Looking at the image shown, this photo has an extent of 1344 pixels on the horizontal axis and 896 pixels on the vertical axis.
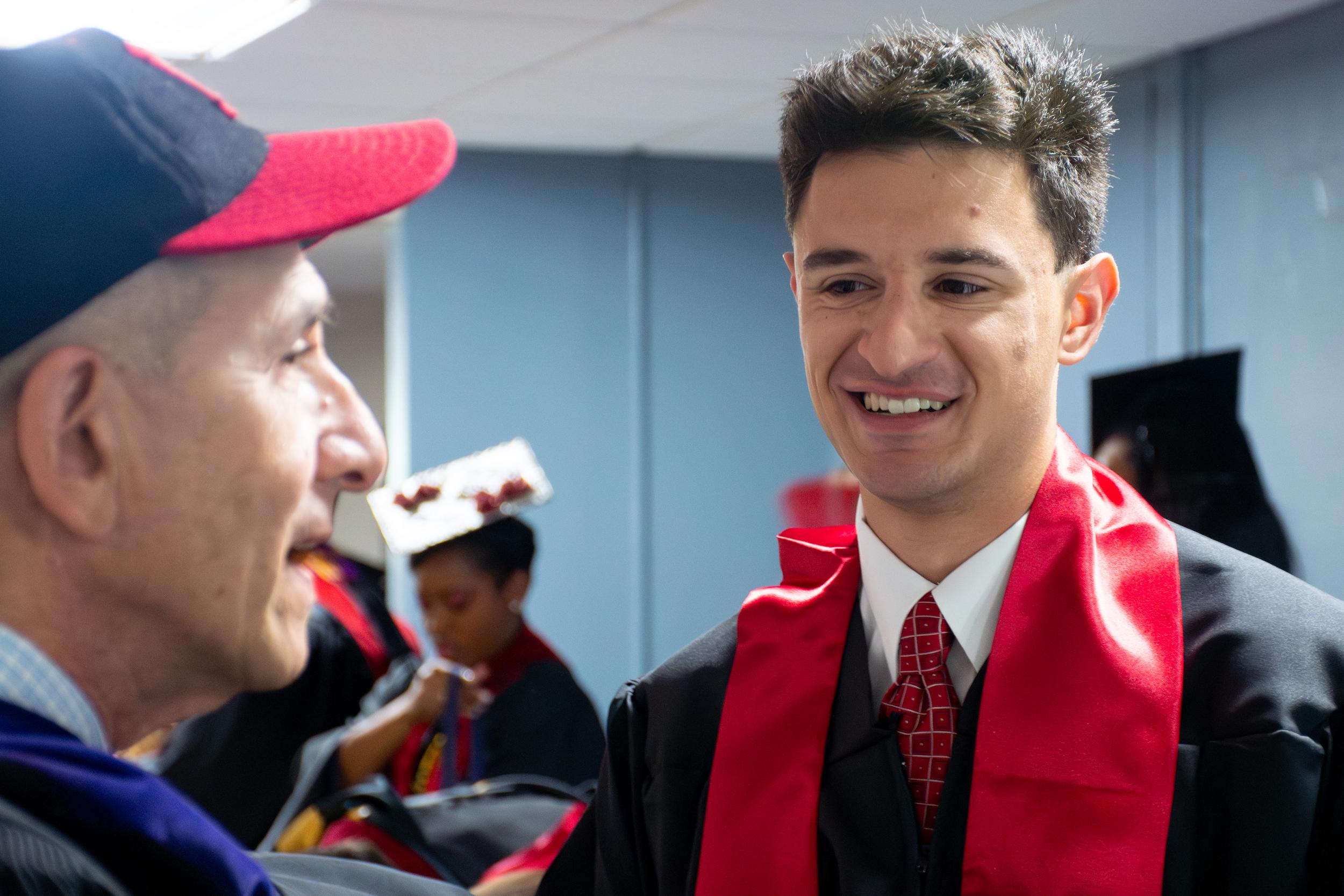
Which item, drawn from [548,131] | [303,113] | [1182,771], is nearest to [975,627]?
A: [1182,771]

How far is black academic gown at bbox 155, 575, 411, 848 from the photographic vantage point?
3121mm

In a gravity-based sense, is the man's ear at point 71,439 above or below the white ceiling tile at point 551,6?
below

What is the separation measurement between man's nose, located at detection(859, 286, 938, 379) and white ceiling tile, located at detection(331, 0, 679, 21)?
250 centimetres

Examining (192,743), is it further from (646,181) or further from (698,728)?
(646,181)

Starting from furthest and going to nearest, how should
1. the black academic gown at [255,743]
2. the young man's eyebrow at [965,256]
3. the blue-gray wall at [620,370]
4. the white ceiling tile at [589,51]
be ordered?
the blue-gray wall at [620,370] → the white ceiling tile at [589,51] → the black academic gown at [255,743] → the young man's eyebrow at [965,256]

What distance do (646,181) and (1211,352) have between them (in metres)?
2.64

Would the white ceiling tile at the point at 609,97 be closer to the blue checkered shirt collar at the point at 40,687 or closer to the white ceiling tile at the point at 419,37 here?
the white ceiling tile at the point at 419,37

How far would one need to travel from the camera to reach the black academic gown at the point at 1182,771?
46.4 inches

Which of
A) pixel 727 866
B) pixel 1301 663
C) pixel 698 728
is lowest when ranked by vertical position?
pixel 727 866

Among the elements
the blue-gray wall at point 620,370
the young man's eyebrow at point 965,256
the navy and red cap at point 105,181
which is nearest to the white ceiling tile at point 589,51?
the blue-gray wall at point 620,370

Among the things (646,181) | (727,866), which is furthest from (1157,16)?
(727,866)

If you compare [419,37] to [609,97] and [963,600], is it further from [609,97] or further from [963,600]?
[963,600]

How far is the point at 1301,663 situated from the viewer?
1.23m

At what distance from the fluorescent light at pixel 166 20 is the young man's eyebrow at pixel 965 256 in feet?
9.11
